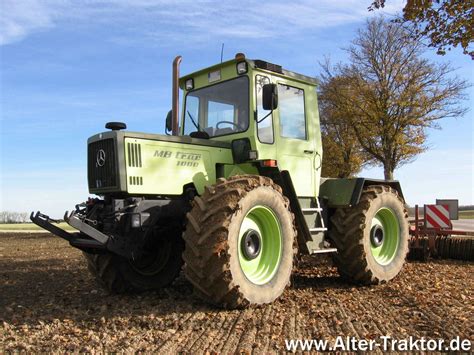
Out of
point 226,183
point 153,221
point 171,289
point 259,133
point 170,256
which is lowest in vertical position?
point 171,289

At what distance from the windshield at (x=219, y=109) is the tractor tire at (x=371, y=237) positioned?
2168mm

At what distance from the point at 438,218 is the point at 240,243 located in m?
7.00

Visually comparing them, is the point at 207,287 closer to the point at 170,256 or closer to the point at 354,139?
the point at 170,256

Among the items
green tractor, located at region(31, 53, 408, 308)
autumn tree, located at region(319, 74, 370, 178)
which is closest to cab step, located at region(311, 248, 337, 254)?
green tractor, located at region(31, 53, 408, 308)

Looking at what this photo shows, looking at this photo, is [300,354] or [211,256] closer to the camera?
[300,354]

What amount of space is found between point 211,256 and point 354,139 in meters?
22.2

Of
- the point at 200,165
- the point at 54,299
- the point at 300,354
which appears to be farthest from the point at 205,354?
the point at 54,299

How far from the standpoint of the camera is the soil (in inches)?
178

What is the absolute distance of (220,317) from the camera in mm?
5301

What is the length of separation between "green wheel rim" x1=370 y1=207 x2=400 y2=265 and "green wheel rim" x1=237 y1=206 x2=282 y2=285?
8.29 ft

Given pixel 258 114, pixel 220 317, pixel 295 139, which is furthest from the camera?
pixel 295 139

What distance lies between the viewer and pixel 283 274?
6.09 metres

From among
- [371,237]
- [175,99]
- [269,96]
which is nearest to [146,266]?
[175,99]

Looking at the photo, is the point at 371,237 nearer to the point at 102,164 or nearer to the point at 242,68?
the point at 242,68
